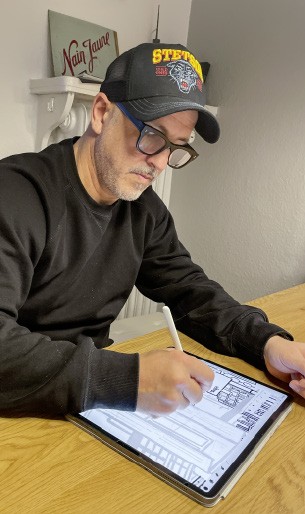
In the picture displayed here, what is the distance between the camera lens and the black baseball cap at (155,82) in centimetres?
90

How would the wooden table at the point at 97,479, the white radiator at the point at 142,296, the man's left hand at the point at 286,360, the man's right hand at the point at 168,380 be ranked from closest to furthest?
the wooden table at the point at 97,479
the man's right hand at the point at 168,380
the man's left hand at the point at 286,360
the white radiator at the point at 142,296

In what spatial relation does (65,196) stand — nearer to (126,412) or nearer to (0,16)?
(126,412)

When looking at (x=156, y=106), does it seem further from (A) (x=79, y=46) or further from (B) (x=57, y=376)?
(A) (x=79, y=46)

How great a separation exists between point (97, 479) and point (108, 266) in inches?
21.9

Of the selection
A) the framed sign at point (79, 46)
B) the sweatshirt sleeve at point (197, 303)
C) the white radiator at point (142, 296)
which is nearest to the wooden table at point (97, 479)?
the sweatshirt sleeve at point (197, 303)

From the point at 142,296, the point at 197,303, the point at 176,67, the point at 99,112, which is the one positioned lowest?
the point at 142,296

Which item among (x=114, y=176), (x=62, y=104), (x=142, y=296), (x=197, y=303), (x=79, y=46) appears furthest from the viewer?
(x=142, y=296)

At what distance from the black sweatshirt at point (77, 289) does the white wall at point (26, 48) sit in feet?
→ 2.73

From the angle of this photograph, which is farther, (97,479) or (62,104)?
(62,104)

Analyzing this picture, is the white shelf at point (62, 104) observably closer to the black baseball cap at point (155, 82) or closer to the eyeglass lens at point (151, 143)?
the black baseball cap at point (155, 82)

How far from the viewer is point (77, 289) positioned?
38.8 inches

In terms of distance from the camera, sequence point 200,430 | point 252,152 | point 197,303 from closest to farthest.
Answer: point 200,430
point 197,303
point 252,152

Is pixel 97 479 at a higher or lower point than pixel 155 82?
lower

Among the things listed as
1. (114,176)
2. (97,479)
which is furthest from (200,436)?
(114,176)
